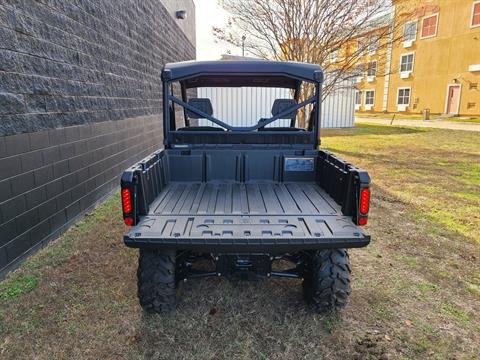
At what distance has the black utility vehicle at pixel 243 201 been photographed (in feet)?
8.33

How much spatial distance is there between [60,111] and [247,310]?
367 centimetres

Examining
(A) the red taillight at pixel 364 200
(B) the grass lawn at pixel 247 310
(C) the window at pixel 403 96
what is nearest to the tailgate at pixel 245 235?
(A) the red taillight at pixel 364 200

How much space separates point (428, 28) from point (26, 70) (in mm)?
33836

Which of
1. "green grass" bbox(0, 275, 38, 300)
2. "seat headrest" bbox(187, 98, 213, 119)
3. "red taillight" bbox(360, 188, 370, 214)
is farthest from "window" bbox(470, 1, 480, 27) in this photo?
"green grass" bbox(0, 275, 38, 300)

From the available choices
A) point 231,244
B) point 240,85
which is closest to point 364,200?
point 231,244

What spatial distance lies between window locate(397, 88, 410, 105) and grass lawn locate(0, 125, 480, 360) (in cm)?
3171

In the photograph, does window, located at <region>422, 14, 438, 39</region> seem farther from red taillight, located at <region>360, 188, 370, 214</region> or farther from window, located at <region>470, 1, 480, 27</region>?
red taillight, located at <region>360, 188, 370, 214</region>

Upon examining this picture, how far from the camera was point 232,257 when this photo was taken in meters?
2.73

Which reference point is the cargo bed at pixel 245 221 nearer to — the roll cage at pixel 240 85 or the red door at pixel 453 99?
the roll cage at pixel 240 85

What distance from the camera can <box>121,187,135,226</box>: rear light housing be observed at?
106 inches

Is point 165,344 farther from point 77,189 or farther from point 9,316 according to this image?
point 77,189

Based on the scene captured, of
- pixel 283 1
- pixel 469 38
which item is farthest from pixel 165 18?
pixel 469 38

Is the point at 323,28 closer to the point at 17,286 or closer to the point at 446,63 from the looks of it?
the point at 17,286

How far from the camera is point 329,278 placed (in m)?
2.80
